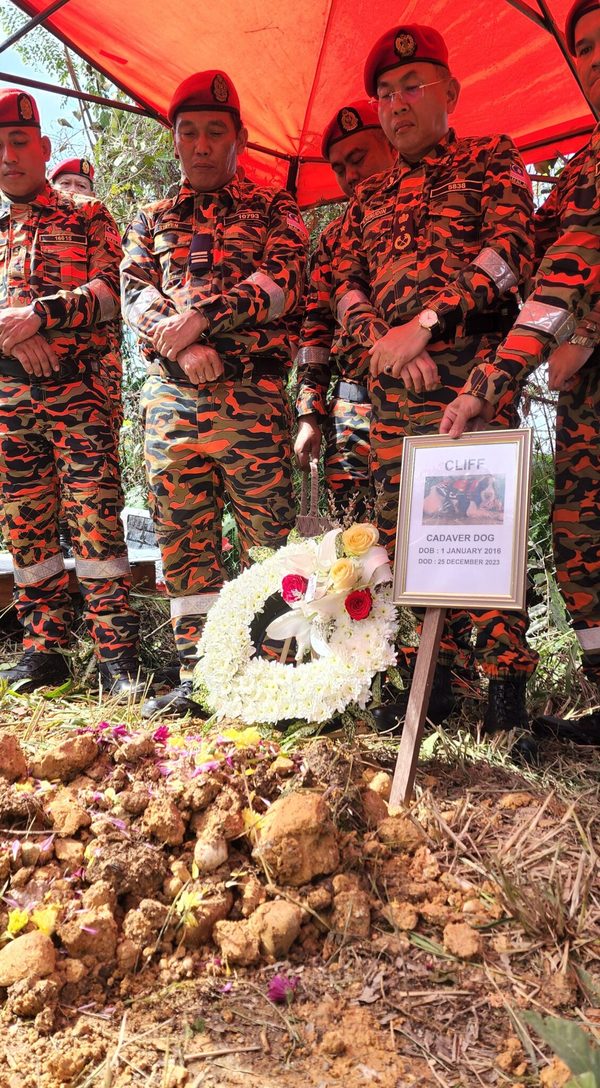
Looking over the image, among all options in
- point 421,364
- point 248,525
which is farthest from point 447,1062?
point 248,525

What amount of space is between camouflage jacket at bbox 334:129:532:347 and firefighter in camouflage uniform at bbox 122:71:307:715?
342 mm

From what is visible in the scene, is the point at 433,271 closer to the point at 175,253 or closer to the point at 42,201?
the point at 175,253

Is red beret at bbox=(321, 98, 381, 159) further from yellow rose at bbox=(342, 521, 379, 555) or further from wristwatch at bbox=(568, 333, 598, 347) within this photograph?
yellow rose at bbox=(342, 521, 379, 555)

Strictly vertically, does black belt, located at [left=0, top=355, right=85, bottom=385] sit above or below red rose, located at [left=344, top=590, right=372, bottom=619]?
above

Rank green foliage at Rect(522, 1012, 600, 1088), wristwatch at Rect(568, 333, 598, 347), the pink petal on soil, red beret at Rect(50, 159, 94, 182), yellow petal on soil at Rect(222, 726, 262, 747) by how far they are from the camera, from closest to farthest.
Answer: green foliage at Rect(522, 1012, 600, 1088) → the pink petal on soil → yellow petal on soil at Rect(222, 726, 262, 747) → wristwatch at Rect(568, 333, 598, 347) → red beret at Rect(50, 159, 94, 182)

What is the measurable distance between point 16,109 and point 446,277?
2021 millimetres

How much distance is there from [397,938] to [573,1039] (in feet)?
2.11

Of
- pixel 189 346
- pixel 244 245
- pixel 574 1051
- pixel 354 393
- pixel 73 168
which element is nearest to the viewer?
pixel 574 1051

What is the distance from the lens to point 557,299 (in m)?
2.27

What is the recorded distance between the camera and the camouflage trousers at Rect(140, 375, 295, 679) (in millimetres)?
2963

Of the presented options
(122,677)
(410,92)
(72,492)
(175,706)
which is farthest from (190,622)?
(410,92)

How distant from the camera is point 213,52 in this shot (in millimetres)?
3889

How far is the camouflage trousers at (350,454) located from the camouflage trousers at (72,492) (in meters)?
0.91

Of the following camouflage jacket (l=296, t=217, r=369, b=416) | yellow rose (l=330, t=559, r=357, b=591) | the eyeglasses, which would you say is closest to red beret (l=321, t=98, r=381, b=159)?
camouflage jacket (l=296, t=217, r=369, b=416)
